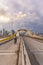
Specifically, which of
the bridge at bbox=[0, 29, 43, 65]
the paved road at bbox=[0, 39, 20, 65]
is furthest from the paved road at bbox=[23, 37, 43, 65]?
the paved road at bbox=[0, 39, 20, 65]

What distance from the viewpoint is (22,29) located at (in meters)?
173

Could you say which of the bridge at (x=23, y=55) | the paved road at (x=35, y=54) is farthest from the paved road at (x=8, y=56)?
the paved road at (x=35, y=54)

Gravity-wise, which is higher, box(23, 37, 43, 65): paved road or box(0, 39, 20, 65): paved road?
box(23, 37, 43, 65): paved road

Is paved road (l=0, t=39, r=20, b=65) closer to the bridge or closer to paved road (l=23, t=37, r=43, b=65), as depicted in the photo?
the bridge

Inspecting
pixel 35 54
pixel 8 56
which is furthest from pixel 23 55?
pixel 8 56

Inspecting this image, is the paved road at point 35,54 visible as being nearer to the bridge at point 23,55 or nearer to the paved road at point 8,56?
the bridge at point 23,55

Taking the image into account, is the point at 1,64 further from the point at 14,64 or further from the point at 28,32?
the point at 28,32

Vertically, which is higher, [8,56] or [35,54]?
[35,54]

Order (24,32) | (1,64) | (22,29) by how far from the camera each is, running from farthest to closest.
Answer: (24,32) < (22,29) < (1,64)

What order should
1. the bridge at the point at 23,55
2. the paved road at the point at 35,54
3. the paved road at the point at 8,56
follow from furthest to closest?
the paved road at the point at 8,56
the bridge at the point at 23,55
the paved road at the point at 35,54

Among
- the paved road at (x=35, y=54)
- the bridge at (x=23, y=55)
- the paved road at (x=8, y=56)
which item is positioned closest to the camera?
the paved road at (x=35, y=54)

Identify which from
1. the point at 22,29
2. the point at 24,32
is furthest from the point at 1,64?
the point at 24,32

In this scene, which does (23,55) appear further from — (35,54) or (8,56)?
(8,56)

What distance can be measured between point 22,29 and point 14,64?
15941 centimetres
